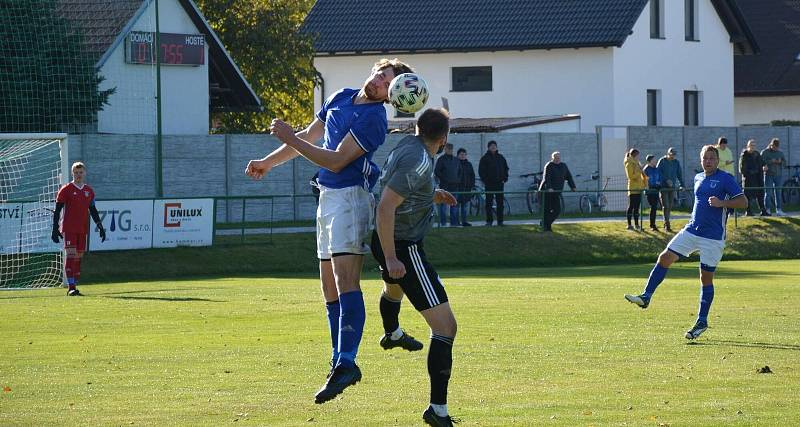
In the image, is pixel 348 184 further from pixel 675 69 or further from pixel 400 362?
pixel 675 69

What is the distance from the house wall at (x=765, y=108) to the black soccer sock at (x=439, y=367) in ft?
181

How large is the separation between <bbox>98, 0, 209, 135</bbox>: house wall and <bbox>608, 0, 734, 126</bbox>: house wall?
56.1 feet

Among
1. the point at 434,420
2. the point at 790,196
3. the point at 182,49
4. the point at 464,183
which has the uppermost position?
the point at 182,49

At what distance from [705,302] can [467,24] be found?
128ft

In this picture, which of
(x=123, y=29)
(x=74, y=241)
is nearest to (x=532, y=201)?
(x=123, y=29)

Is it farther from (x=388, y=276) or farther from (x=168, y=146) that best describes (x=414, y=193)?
(x=168, y=146)

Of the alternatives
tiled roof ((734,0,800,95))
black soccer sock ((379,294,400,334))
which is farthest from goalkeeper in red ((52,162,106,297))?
tiled roof ((734,0,800,95))

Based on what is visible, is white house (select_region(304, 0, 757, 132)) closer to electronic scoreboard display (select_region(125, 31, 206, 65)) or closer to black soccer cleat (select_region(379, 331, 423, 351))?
electronic scoreboard display (select_region(125, 31, 206, 65))

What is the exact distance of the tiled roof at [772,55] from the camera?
61469mm

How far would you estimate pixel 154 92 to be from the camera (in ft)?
127

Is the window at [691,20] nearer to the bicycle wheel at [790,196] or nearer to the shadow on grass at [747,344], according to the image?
the bicycle wheel at [790,196]

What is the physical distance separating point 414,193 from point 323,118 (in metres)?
1.39

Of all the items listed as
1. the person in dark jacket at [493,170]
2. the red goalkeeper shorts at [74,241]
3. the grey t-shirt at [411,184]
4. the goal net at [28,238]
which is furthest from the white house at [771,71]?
the grey t-shirt at [411,184]

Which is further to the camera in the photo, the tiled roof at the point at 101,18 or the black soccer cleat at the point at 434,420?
the tiled roof at the point at 101,18
